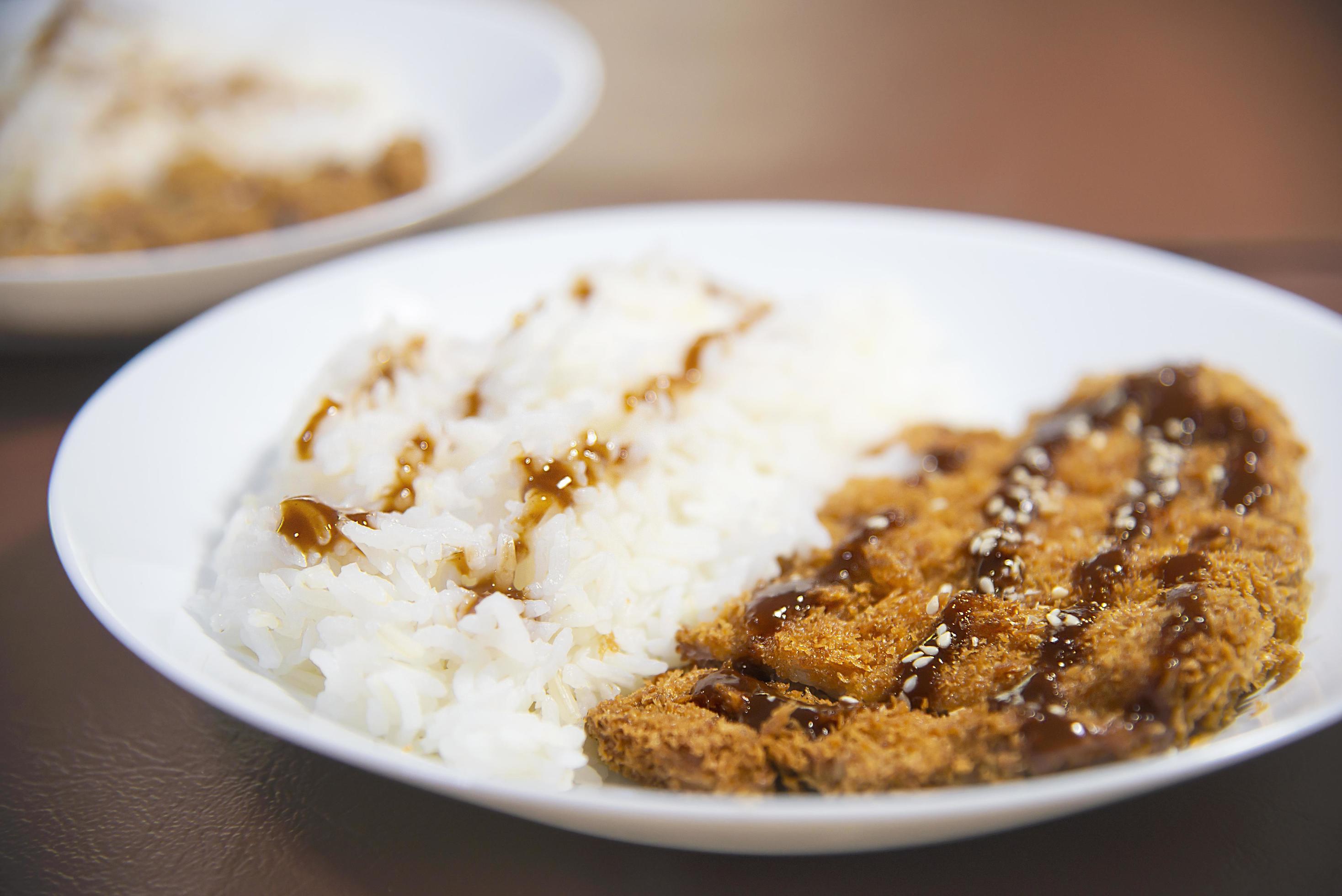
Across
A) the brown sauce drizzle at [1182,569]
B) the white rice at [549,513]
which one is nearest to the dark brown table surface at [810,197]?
the white rice at [549,513]

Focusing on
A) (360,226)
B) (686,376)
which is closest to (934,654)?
(686,376)

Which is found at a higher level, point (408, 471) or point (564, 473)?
point (564, 473)

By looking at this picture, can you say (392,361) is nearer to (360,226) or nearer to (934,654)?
(360,226)

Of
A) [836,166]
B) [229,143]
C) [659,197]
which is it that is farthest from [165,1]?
[836,166]

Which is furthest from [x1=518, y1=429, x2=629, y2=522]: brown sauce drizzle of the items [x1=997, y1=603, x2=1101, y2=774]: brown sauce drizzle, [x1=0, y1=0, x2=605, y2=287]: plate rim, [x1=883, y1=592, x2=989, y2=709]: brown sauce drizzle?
[x1=0, y1=0, x2=605, y2=287]: plate rim

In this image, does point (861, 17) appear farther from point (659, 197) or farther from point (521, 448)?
point (521, 448)
